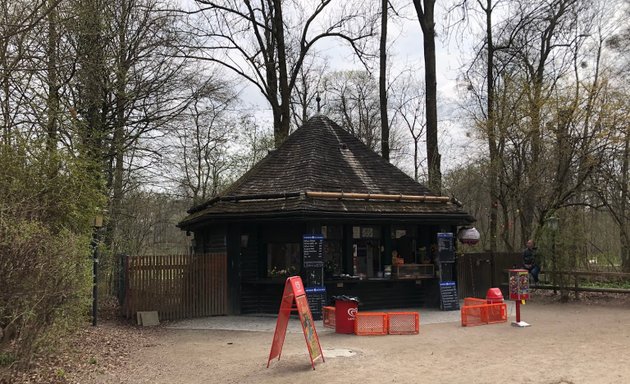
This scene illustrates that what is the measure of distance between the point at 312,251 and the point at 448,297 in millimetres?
4376

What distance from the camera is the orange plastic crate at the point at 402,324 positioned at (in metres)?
11.0

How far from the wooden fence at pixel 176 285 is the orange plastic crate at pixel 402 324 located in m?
5.00

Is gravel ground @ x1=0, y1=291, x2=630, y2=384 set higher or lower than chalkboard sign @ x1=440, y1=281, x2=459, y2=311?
lower

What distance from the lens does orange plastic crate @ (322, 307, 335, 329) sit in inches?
456

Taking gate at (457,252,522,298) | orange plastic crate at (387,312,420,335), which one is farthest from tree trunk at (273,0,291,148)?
orange plastic crate at (387,312,420,335)

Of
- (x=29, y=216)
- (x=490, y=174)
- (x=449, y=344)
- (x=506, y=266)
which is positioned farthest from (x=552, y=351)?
(x=490, y=174)

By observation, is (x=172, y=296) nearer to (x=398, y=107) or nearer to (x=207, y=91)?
(x=207, y=91)

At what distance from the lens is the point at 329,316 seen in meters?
11.7

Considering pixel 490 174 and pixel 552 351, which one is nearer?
pixel 552 351

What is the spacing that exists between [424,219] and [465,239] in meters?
2.17

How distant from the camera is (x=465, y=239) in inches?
633

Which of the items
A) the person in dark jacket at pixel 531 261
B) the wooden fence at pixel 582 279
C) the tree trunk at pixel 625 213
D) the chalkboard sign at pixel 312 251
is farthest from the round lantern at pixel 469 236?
the tree trunk at pixel 625 213

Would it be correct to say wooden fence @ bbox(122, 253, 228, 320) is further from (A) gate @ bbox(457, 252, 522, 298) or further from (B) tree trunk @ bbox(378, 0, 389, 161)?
(B) tree trunk @ bbox(378, 0, 389, 161)

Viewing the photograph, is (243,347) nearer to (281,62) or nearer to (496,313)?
(496,313)
